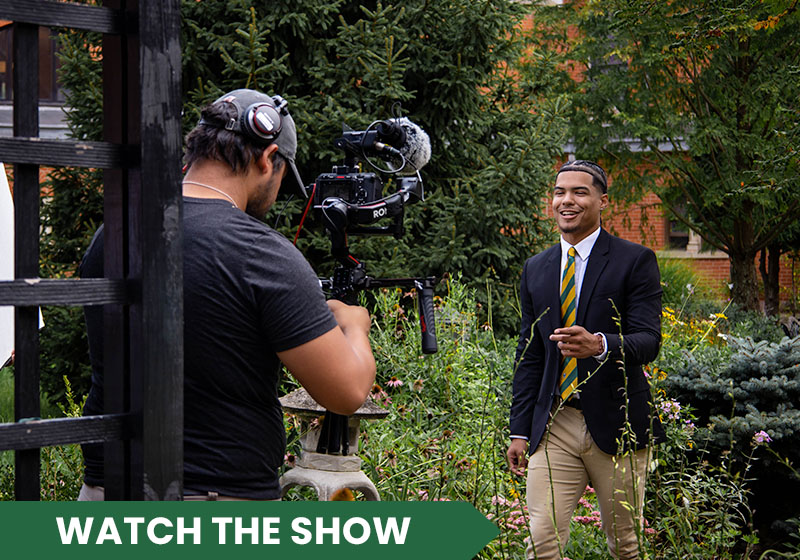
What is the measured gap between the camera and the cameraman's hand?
2217 mm

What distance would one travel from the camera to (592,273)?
385 centimetres

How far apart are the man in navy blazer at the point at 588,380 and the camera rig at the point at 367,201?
89cm

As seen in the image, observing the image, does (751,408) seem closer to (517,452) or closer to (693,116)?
(517,452)

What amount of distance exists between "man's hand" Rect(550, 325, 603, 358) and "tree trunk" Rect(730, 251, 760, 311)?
1182 centimetres

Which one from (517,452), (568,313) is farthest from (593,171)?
(517,452)

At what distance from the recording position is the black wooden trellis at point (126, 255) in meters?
1.65

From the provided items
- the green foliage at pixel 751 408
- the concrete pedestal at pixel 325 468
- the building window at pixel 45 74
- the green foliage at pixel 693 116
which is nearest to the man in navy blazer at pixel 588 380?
the concrete pedestal at pixel 325 468

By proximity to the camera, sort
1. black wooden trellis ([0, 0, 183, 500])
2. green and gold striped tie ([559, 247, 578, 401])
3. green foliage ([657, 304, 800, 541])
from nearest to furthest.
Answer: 1. black wooden trellis ([0, 0, 183, 500])
2. green and gold striped tie ([559, 247, 578, 401])
3. green foliage ([657, 304, 800, 541])

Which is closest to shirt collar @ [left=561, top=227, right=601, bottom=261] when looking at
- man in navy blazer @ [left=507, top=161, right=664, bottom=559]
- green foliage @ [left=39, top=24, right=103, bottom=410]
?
man in navy blazer @ [left=507, top=161, right=664, bottom=559]

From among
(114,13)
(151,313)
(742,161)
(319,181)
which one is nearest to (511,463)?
(319,181)

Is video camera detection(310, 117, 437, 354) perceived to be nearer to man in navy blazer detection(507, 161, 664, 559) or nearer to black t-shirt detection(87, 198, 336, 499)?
black t-shirt detection(87, 198, 336, 499)

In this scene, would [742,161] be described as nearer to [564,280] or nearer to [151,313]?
[564,280]

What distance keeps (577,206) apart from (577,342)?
73 cm

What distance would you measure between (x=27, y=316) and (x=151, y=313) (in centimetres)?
23
